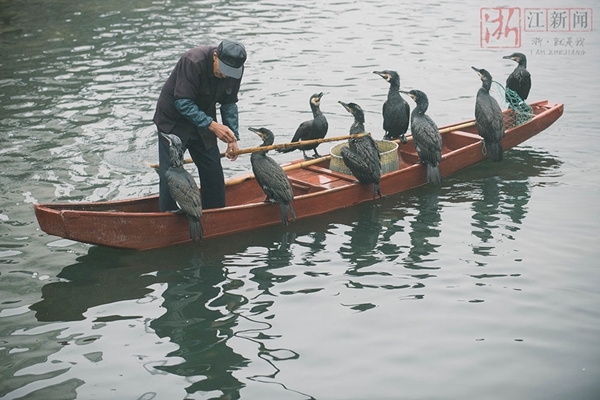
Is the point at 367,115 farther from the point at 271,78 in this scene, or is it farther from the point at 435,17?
the point at 435,17

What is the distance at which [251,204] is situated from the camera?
833 centimetres

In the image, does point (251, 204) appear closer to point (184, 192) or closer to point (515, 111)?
point (184, 192)

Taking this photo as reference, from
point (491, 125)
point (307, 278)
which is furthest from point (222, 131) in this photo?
point (491, 125)

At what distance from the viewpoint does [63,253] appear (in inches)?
319

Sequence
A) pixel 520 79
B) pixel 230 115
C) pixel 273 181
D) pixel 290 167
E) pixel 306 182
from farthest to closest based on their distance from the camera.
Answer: pixel 520 79, pixel 290 167, pixel 306 182, pixel 273 181, pixel 230 115

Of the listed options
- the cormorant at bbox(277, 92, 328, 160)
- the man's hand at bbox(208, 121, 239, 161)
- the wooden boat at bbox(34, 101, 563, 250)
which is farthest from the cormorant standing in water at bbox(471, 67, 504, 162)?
the man's hand at bbox(208, 121, 239, 161)

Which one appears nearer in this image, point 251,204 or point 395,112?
point 251,204

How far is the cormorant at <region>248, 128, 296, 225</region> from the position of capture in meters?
8.25

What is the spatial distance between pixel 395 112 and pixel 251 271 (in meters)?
3.73

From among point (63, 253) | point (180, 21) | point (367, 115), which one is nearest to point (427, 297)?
point (63, 253)

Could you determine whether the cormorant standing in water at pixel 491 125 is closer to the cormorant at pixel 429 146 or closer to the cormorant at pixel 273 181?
the cormorant at pixel 429 146

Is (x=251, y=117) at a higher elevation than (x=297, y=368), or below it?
higher

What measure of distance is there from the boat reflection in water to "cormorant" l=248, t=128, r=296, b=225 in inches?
14.5

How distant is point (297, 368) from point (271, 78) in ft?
32.1
